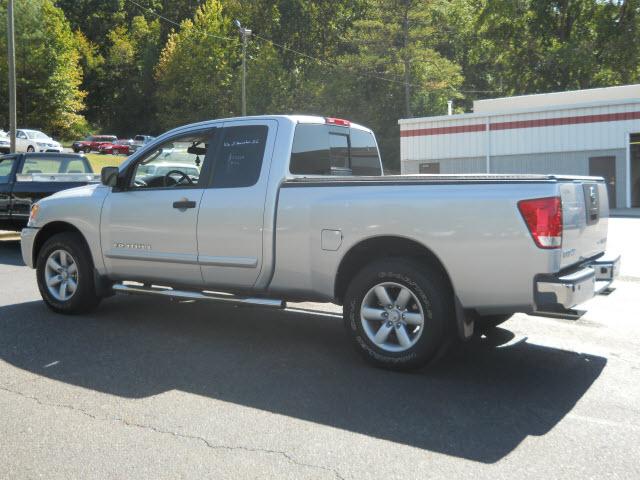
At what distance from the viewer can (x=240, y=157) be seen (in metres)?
6.30

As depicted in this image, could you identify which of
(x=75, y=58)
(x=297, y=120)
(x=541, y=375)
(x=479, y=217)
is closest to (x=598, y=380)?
(x=541, y=375)

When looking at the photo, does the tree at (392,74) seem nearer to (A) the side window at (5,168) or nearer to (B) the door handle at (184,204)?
(A) the side window at (5,168)

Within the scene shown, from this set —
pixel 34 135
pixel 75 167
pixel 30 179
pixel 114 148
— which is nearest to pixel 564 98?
pixel 75 167

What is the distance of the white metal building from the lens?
27953mm

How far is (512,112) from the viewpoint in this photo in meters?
29.9

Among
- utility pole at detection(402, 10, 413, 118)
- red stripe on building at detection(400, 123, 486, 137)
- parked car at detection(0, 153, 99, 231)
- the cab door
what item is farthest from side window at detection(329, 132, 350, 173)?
utility pole at detection(402, 10, 413, 118)

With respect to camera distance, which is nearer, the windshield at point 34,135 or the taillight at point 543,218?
the taillight at point 543,218

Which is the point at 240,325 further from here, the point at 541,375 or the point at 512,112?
the point at 512,112

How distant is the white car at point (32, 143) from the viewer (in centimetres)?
4191


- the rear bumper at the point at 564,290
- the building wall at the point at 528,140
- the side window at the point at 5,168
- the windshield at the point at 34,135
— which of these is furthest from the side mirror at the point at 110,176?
the windshield at the point at 34,135

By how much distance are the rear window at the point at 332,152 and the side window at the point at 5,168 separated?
898 centimetres

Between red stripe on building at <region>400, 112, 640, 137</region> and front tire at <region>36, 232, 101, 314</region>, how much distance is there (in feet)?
82.7

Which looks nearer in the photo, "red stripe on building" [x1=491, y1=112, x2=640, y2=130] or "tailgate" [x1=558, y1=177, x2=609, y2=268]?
"tailgate" [x1=558, y1=177, x2=609, y2=268]

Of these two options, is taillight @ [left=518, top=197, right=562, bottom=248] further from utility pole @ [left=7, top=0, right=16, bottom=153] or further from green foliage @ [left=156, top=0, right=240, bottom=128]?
green foliage @ [left=156, top=0, right=240, bottom=128]
